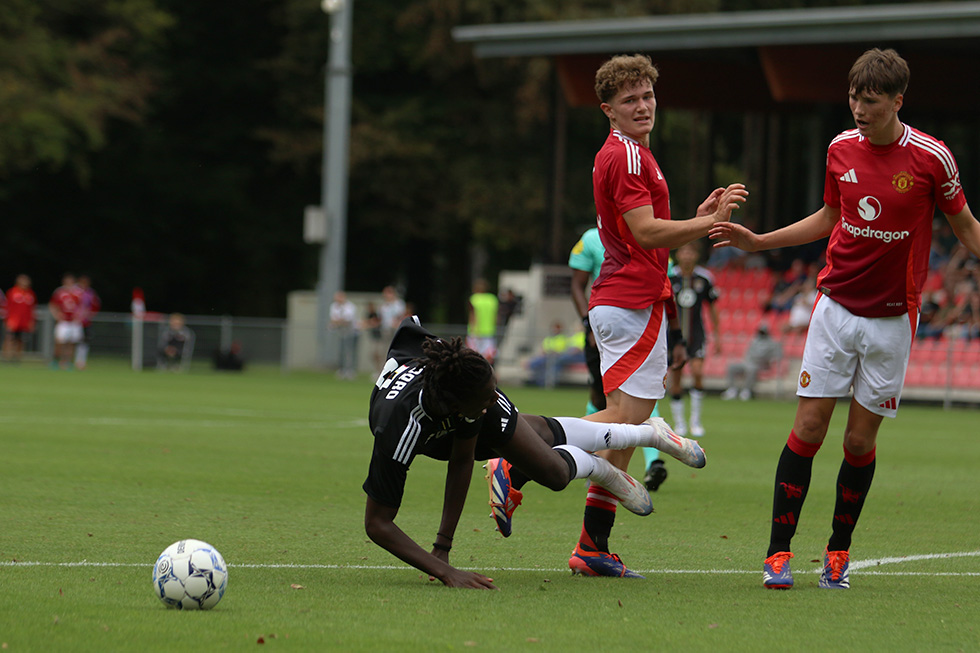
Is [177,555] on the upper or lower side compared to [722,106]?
lower

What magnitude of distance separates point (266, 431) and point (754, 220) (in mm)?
22062

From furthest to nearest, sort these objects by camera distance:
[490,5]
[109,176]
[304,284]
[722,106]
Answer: [304,284] → [109,176] → [490,5] → [722,106]

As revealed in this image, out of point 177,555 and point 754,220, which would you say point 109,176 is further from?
point 177,555

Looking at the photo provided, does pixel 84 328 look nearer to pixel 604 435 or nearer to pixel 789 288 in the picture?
pixel 789 288

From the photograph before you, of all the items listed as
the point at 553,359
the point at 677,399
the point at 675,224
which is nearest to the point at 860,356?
the point at 675,224

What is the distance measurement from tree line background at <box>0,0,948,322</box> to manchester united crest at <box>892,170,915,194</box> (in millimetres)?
31065

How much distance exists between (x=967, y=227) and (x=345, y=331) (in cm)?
2420

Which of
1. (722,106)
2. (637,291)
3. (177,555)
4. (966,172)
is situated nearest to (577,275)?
(637,291)

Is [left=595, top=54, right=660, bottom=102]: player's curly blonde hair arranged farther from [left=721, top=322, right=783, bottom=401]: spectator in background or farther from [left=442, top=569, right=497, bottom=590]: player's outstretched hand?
[left=721, top=322, right=783, bottom=401]: spectator in background

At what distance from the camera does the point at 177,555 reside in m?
5.22

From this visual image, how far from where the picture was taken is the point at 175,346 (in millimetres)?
29344

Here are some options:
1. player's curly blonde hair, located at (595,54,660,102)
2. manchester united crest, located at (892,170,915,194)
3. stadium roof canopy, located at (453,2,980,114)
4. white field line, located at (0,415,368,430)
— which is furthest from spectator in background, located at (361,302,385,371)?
manchester united crest, located at (892,170,915,194)

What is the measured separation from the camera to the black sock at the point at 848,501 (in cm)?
610

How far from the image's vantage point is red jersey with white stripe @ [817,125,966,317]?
5.73 m
